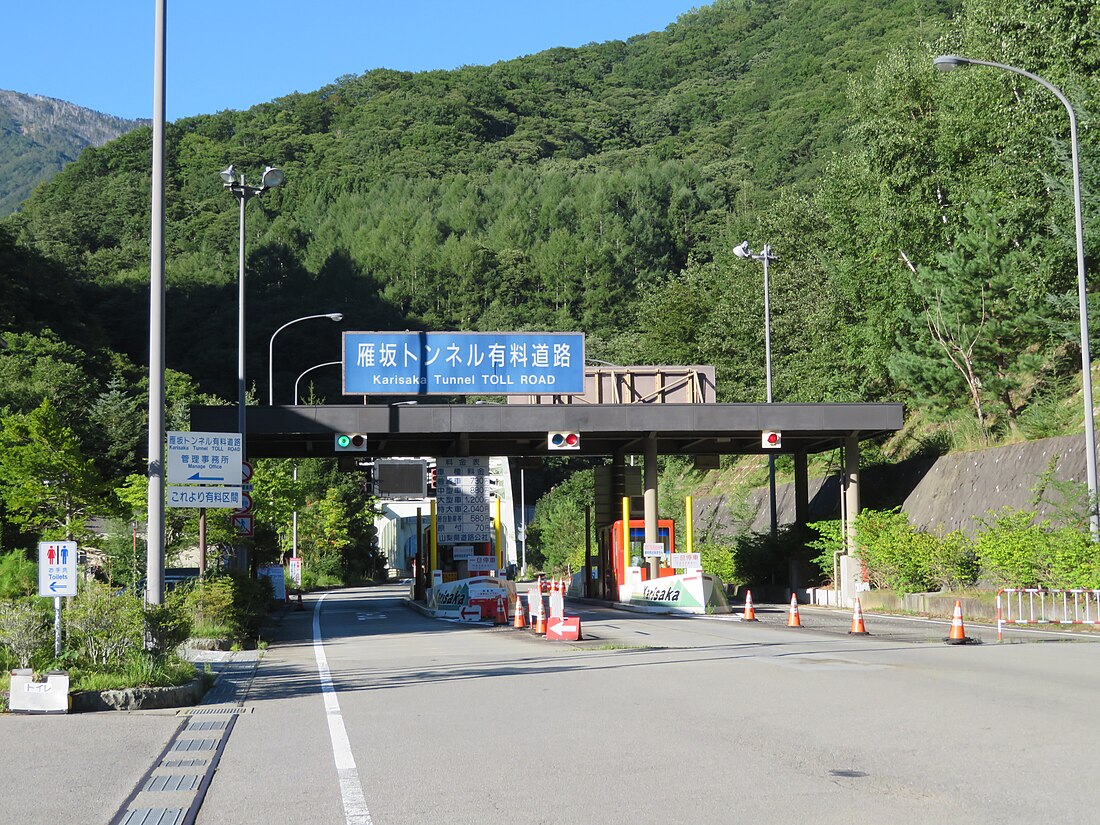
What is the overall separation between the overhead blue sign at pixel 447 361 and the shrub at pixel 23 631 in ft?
68.9

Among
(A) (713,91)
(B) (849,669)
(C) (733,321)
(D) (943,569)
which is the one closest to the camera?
(B) (849,669)

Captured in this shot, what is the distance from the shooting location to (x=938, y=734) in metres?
9.53

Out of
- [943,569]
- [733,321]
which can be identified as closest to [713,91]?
[733,321]

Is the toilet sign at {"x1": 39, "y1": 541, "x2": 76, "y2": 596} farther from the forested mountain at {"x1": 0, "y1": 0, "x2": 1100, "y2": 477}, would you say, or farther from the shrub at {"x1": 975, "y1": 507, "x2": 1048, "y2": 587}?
the forested mountain at {"x1": 0, "y1": 0, "x2": 1100, "y2": 477}

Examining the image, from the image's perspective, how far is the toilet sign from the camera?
12.8 meters

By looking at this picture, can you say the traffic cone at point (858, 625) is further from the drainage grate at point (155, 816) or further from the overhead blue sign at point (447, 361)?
the drainage grate at point (155, 816)

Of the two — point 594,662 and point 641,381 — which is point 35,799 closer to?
point 594,662

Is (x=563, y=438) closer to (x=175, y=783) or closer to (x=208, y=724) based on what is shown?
(x=208, y=724)

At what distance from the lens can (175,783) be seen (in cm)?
823

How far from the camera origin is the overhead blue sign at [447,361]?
113 ft

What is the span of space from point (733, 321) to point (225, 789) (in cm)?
6580

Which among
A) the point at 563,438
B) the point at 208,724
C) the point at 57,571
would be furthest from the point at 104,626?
the point at 563,438

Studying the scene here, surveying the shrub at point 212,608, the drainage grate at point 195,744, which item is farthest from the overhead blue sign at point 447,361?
the drainage grate at point 195,744

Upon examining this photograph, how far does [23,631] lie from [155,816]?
21.8ft
